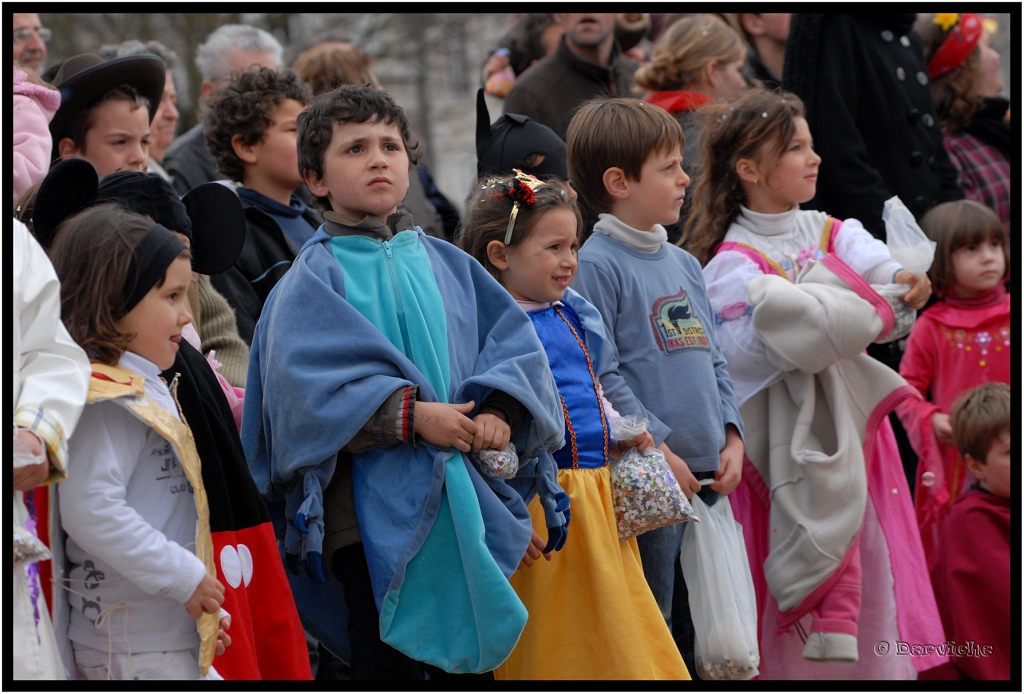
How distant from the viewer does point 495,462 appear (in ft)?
10.7

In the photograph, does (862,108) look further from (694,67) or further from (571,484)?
(571,484)

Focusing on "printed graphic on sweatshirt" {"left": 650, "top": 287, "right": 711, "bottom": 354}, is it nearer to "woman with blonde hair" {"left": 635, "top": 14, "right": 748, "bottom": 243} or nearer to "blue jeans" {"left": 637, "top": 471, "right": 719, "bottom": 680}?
"blue jeans" {"left": 637, "top": 471, "right": 719, "bottom": 680}

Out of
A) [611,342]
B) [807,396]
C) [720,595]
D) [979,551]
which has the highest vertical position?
[611,342]

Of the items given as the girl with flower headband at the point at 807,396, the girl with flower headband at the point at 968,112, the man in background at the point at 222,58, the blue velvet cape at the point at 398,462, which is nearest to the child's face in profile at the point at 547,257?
the blue velvet cape at the point at 398,462

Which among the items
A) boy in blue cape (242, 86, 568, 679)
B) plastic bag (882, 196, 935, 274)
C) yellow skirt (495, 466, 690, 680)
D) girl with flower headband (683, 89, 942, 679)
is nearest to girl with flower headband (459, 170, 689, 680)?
yellow skirt (495, 466, 690, 680)

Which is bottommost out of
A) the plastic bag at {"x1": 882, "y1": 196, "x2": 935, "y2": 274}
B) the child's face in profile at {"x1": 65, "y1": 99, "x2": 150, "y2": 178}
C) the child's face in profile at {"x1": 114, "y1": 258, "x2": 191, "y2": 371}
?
A: the plastic bag at {"x1": 882, "y1": 196, "x2": 935, "y2": 274}

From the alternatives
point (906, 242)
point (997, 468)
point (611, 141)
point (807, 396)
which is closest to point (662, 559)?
point (807, 396)

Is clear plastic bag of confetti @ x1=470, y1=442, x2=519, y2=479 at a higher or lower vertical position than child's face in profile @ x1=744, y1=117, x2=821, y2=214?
lower

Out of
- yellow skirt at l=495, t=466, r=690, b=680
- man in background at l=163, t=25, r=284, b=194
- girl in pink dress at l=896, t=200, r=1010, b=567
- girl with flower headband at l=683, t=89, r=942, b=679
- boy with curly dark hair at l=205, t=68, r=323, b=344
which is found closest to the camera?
yellow skirt at l=495, t=466, r=690, b=680

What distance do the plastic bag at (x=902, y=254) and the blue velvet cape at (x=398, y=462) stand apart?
1.75m

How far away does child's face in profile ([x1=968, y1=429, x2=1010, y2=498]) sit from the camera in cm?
491

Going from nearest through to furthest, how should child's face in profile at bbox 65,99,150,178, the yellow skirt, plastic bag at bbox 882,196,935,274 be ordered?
1. the yellow skirt
2. child's face in profile at bbox 65,99,150,178
3. plastic bag at bbox 882,196,935,274

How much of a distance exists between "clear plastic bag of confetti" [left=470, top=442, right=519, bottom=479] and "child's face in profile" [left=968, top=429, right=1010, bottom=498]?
100 inches

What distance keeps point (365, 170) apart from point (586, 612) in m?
1.46
